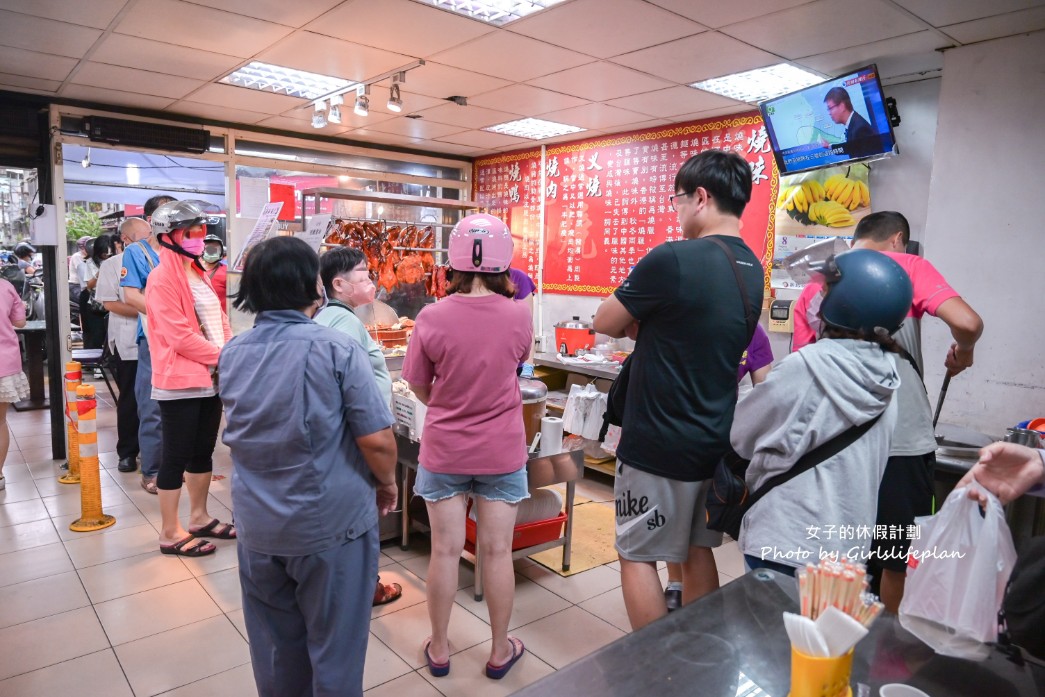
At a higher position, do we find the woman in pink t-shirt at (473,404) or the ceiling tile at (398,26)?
the ceiling tile at (398,26)

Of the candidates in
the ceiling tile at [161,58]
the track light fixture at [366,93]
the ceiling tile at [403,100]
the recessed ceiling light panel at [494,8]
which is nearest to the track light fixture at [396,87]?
the track light fixture at [366,93]

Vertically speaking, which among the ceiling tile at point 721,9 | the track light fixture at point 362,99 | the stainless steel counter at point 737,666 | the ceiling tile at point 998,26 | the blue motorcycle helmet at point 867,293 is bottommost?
the stainless steel counter at point 737,666

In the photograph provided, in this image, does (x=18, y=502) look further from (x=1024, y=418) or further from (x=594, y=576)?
(x=1024, y=418)

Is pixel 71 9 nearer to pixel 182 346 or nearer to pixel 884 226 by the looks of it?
pixel 182 346

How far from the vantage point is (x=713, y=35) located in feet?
11.1

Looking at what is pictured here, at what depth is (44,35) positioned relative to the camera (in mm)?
3594

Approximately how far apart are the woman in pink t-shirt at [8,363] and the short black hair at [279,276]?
354 centimetres

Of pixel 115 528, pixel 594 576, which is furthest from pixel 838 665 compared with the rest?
pixel 115 528

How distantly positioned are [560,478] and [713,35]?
97.3 inches

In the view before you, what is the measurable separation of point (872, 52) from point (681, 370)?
2859 mm

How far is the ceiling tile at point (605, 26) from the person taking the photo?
3.10 metres

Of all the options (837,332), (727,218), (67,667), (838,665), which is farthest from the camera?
(67,667)

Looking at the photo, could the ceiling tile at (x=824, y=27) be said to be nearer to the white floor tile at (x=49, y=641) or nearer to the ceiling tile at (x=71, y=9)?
the ceiling tile at (x=71, y=9)

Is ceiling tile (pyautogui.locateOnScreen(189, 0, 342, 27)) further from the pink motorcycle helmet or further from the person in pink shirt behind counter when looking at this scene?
the person in pink shirt behind counter
